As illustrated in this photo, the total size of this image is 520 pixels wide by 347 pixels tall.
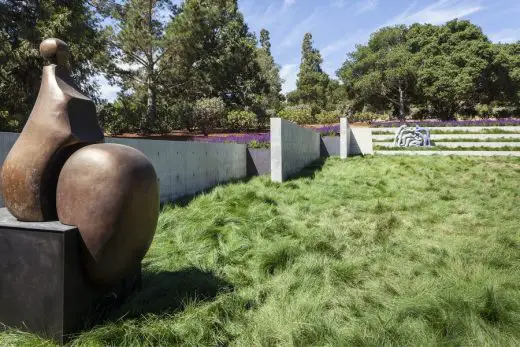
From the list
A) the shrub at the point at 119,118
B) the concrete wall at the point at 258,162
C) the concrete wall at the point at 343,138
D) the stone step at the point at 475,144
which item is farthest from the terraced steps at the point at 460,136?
the shrub at the point at 119,118

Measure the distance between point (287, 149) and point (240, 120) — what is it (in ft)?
36.0

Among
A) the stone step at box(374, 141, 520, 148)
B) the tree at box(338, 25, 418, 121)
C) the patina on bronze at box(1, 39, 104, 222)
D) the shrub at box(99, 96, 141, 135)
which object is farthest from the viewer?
the tree at box(338, 25, 418, 121)

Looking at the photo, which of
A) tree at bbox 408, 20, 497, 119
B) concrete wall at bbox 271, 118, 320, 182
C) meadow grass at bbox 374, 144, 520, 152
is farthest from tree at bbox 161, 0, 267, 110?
tree at bbox 408, 20, 497, 119

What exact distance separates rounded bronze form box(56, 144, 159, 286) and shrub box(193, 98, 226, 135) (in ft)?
56.7

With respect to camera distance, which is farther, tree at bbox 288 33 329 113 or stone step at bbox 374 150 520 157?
tree at bbox 288 33 329 113

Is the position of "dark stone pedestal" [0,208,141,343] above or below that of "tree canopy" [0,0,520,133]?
below

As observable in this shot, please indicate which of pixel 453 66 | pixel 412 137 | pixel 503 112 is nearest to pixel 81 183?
pixel 412 137

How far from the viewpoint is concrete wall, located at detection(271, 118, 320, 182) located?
30.5ft

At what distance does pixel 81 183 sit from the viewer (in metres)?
2.37

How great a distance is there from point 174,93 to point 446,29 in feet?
76.8

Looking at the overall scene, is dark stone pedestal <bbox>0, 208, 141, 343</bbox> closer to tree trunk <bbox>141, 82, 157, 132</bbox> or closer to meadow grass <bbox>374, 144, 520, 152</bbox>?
meadow grass <bbox>374, 144, 520, 152</bbox>

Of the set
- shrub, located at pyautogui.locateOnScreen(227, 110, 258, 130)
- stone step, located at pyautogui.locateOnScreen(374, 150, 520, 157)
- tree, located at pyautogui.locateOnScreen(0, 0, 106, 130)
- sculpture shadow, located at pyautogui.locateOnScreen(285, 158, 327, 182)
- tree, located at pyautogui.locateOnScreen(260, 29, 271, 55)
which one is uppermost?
tree, located at pyautogui.locateOnScreen(260, 29, 271, 55)

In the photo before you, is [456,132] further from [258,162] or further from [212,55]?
[212,55]

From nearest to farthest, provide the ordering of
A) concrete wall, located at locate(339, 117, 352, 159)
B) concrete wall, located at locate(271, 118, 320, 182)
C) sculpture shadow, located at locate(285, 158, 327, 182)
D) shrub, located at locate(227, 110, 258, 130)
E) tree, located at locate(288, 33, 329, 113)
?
concrete wall, located at locate(271, 118, 320, 182) < sculpture shadow, located at locate(285, 158, 327, 182) < concrete wall, located at locate(339, 117, 352, 159) < shrub, located at locate(227, 110, 258, 130) < tree, located at locate(288, 33, 329, 113)
